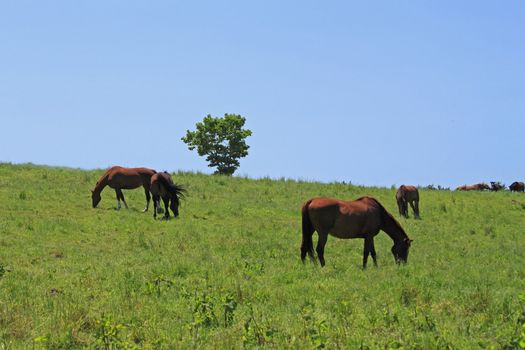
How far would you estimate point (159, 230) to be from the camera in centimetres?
2112

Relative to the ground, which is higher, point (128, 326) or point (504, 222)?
point (504, 222)

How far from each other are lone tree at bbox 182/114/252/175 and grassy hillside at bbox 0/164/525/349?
4908 cm

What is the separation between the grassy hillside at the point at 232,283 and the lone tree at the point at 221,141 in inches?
1932

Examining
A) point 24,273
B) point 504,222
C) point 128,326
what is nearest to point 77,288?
point 24,273

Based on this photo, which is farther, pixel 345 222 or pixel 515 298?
pixel 345 222

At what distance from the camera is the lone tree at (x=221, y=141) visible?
3002 inches

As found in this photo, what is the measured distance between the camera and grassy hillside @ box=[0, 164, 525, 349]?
8.02 m

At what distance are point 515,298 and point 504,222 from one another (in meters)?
20.7

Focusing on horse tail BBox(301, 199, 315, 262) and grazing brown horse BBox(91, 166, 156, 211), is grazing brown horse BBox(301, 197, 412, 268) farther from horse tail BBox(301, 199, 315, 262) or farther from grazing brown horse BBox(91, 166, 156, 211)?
grazing brown horse BBox(91, 166, 156, 211)

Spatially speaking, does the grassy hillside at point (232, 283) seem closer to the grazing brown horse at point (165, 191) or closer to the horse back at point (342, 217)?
the grazing brown horse at point (165, 191)

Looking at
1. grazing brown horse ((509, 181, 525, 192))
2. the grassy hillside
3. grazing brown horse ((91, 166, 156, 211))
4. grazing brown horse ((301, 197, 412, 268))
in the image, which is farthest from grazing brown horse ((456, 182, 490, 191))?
grazing brown horse ((301, 197, 412, 268))

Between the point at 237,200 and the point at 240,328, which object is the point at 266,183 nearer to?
the point at 237,200

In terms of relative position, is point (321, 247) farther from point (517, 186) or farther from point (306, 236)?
point (517, 186)

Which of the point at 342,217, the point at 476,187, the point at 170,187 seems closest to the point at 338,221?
the point at 342,217
